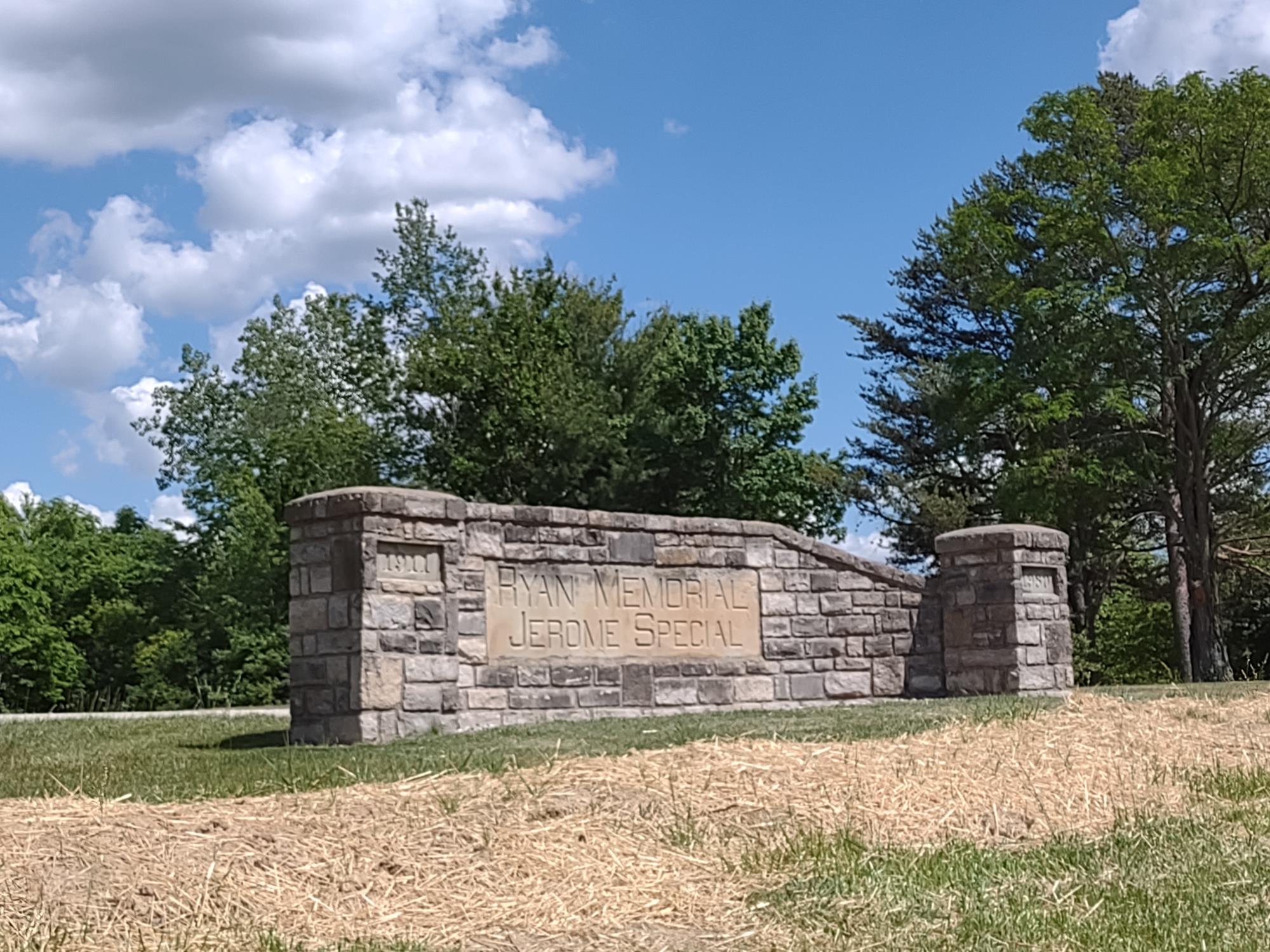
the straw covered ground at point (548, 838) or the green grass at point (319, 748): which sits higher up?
the green grass at point (319, 748)

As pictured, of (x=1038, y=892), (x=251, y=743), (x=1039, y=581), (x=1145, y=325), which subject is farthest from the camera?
(x=1145, y=325)

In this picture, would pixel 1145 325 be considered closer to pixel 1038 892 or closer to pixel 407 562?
pixel 407 562

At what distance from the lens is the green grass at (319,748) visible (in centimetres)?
734

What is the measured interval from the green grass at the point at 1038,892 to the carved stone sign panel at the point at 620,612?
19.7ft

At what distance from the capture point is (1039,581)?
14.0m

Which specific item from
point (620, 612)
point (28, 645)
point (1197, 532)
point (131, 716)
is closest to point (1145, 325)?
point (1197, 532)

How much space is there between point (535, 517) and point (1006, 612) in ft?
15.8

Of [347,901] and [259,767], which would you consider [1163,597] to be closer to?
[259,767]

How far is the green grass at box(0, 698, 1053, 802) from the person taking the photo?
289 inches

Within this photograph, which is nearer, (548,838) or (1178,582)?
(548,838)

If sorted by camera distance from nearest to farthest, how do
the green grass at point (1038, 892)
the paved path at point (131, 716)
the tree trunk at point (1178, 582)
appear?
the green grass at point (1038, 892) → the paved path at point (131, 716) → the tree trunk at point (1178, 582)

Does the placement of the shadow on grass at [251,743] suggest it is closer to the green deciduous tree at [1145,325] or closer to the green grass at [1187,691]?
the green grass at [1187,691]

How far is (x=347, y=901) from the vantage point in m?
4.96

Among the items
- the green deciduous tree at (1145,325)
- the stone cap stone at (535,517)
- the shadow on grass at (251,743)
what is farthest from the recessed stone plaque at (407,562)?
the green deciduous tree at (1145,325)
